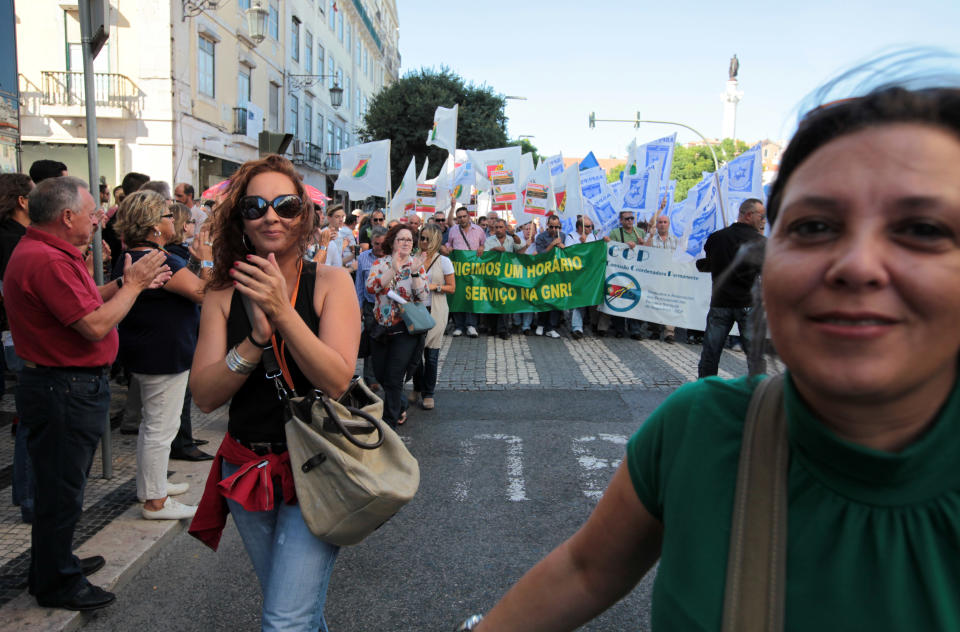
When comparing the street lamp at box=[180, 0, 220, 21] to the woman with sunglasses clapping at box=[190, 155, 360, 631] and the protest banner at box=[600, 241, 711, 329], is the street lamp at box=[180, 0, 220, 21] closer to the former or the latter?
the protest banner at box=[600, 241, 711, 329]

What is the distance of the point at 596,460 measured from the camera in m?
5.52

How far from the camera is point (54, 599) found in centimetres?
313

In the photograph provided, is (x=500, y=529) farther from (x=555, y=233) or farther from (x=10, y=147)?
(x=555, y=233)

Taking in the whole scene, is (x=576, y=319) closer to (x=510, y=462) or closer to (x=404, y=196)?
(x=404, y=196)

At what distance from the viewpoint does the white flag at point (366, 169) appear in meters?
13.6

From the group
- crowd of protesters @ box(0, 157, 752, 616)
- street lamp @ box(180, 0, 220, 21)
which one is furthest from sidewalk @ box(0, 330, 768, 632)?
street lamp @ box(180, 0, 220, 21)

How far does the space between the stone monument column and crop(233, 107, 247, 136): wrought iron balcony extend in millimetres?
54614

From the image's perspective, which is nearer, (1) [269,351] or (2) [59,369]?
(1) [269,351]

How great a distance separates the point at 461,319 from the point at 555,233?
234 cm

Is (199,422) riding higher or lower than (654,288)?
lower

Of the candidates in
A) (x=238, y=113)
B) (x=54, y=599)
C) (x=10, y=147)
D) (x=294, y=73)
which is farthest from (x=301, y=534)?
(x=294, y=73)

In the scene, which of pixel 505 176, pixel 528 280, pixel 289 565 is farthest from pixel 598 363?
pixel 289 565

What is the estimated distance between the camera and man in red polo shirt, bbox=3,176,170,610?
10.3 feet

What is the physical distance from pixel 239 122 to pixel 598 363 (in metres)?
21.2
